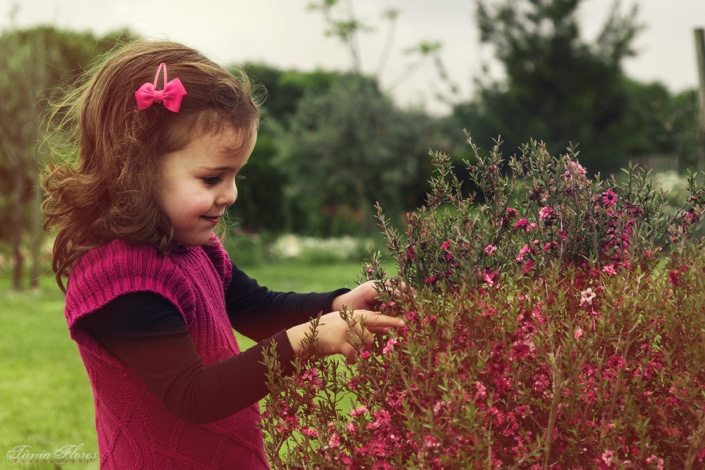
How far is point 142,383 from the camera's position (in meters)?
2.41

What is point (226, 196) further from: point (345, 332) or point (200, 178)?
point (345, 332)

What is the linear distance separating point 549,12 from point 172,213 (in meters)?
19.7

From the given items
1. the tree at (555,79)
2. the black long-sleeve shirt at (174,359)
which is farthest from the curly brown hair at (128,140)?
the tree at (555,79)

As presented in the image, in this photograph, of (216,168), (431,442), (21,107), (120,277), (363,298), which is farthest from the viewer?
(21,107)

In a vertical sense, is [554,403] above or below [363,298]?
below

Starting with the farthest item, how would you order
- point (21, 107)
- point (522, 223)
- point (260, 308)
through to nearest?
1. point (21, 107)
2. point (260, 308)
3. point (522, 223)

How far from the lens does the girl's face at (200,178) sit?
7.88 ft

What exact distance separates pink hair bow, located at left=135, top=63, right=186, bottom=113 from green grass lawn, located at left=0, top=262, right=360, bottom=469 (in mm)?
1822

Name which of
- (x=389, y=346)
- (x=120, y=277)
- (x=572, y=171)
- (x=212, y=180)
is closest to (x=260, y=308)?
(x=212, y=180)

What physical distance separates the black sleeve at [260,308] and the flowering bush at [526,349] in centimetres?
74


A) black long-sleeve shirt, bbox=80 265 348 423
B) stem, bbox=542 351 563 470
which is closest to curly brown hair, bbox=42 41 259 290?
black long-sleeve shirt, bbox=80 265 348 423

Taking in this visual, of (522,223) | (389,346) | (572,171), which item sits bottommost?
(389,346)

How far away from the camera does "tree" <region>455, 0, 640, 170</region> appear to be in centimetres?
2016

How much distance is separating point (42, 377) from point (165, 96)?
5.32 m
